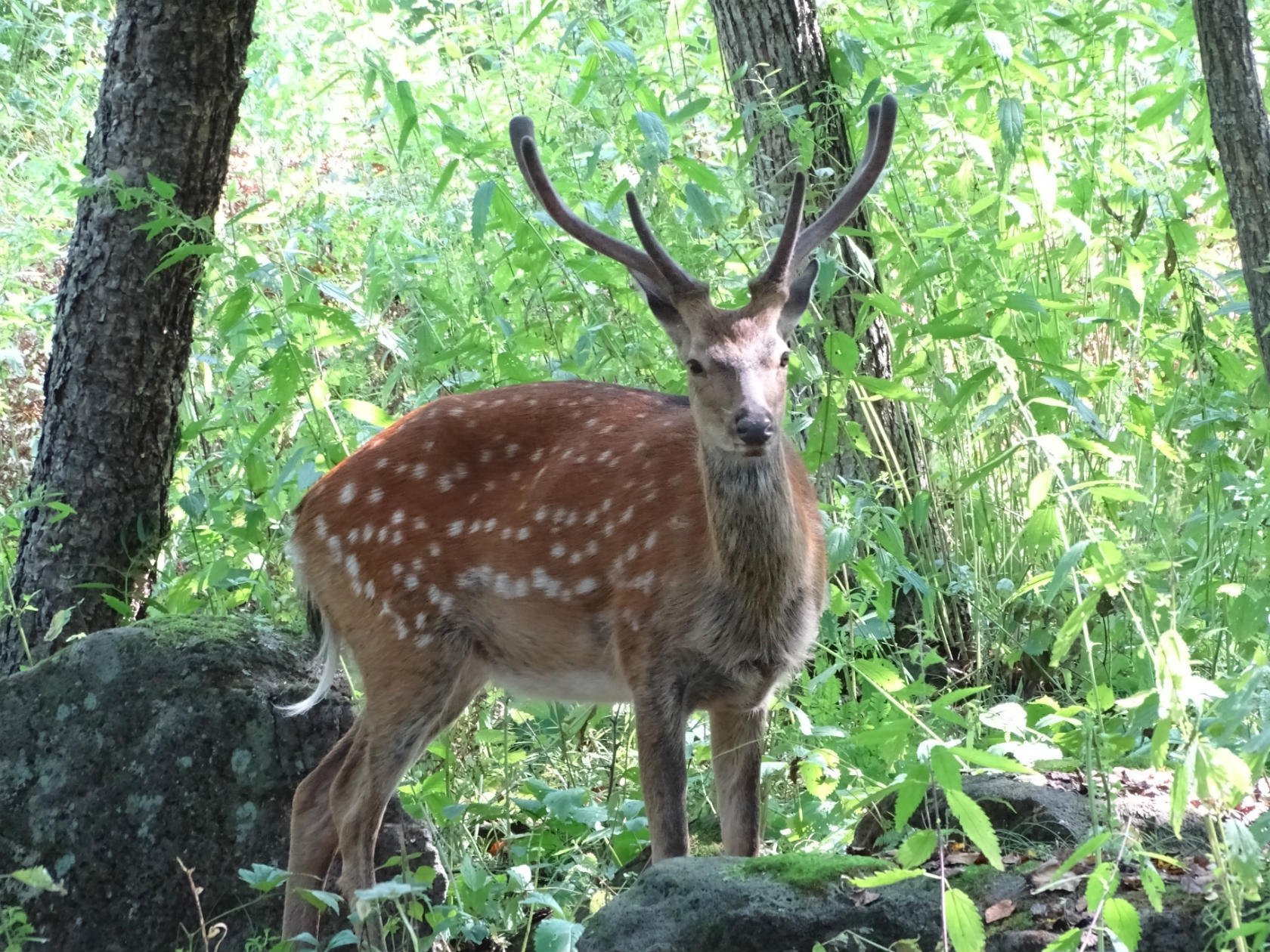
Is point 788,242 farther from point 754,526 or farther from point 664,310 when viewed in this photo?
point 754,526

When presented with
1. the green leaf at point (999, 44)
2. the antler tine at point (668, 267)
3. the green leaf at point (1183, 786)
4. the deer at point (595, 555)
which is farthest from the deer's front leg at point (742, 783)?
the green leaf at point (999, 44)

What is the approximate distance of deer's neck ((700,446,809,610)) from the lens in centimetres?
397

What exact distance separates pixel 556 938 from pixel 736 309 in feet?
5.57

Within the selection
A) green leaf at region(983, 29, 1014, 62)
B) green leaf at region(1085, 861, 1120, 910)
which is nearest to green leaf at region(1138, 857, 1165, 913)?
green leaf at region(1085, 861, 1120, 910)

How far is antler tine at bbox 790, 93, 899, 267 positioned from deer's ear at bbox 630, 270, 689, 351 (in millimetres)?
344

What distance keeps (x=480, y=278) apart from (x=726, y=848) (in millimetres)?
2122

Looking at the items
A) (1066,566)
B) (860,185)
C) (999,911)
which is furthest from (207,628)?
(1066,566)

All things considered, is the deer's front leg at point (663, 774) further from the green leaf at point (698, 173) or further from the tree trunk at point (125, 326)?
the tree trunk at point (125, 326)

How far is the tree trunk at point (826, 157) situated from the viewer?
5.25 meters

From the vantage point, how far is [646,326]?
16.7ft

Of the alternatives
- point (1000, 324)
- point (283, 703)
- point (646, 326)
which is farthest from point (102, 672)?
point (1000, 324)

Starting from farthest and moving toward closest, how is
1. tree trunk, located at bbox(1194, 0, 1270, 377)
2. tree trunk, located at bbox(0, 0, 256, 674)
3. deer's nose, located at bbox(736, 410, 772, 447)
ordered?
tree trunk, located at bbox(0, 0, 256, 674)
deer's nose, located at bbox(736, 410, 772, 447)
tree trunk, located at bbox(1194, 0, 1270, 377)

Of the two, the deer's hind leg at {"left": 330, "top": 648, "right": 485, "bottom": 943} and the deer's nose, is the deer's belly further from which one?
the deer's nose

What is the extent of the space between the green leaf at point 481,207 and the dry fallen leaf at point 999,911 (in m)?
2.35
